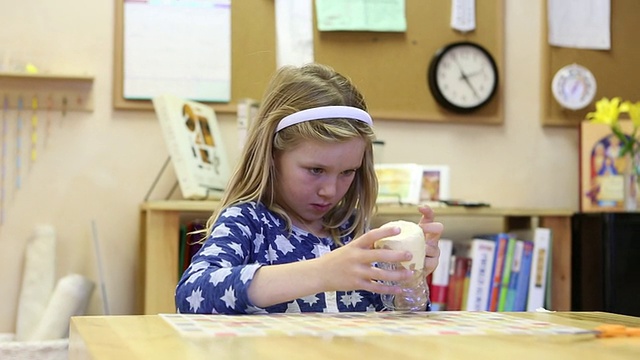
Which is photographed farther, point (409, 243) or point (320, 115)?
point (320, 115)

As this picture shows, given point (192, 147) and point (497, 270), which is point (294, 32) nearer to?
point (192, 147)

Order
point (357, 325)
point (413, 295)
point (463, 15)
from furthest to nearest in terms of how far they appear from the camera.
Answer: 1. point (463, 15)
2. point (413, 295)
3. point (357, 325)

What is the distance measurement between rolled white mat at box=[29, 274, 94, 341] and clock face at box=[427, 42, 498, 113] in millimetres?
1231

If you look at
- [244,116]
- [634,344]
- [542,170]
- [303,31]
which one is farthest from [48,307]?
[634,344]

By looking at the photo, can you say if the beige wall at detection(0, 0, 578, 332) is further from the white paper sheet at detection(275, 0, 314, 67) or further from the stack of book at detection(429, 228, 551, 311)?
the stack of book at detection(429, 228, 551, 311)

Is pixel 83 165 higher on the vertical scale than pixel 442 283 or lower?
higher

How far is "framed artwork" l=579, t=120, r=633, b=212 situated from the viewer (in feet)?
9.32

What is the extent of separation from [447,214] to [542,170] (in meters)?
0.59

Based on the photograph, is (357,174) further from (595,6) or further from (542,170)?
(595,6)

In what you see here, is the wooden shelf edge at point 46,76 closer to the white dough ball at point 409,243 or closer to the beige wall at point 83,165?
the beige wall at point 83,165

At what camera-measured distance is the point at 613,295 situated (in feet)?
8.23

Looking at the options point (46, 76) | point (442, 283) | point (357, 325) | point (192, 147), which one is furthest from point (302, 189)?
point (46, 76)

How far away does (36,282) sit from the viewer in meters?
2.46

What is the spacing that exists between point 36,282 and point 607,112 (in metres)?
1.75
